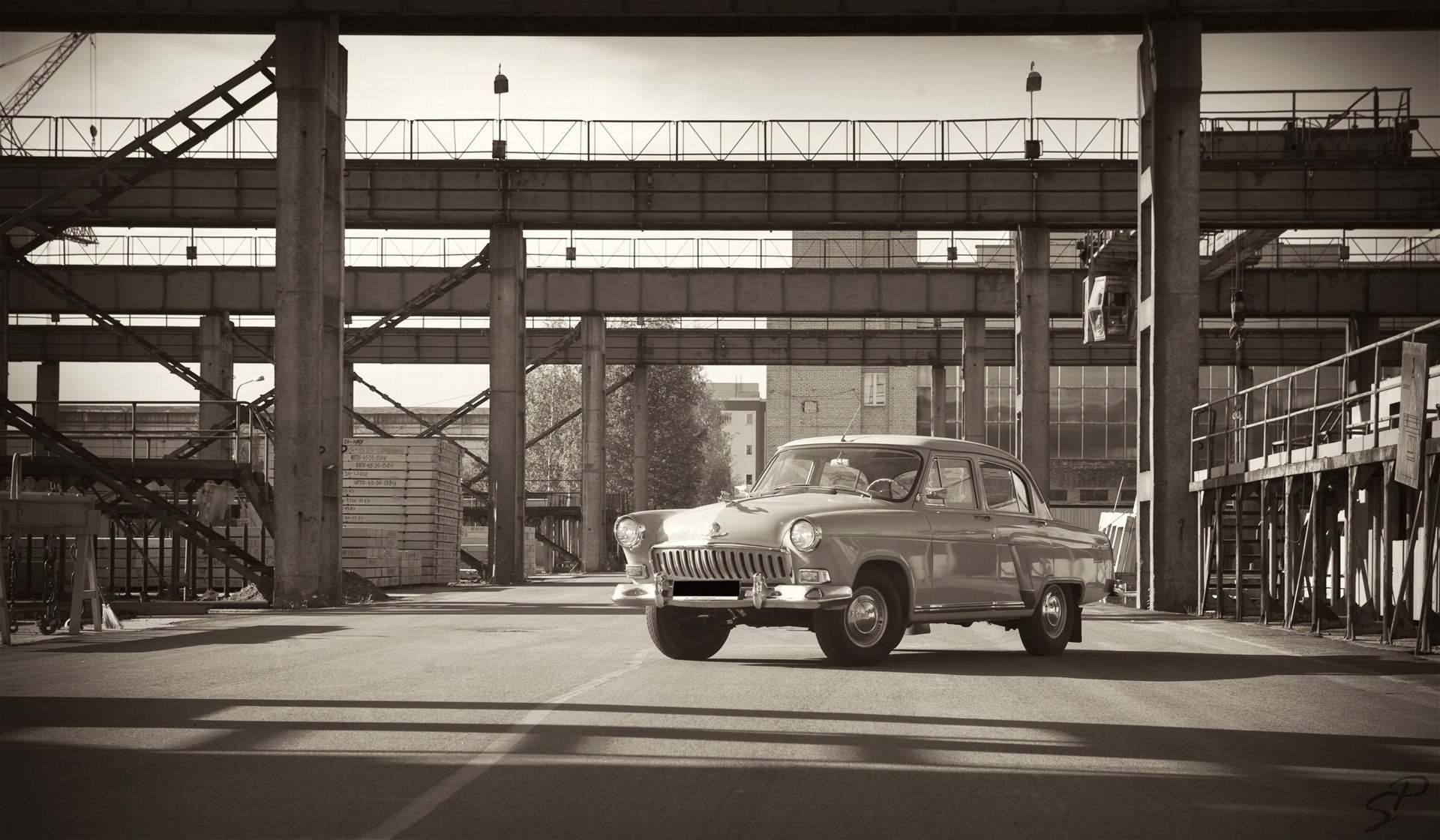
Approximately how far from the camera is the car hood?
10984 millimetres

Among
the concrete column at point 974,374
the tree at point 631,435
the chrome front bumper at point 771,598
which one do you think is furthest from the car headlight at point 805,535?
the tree at point 631,435

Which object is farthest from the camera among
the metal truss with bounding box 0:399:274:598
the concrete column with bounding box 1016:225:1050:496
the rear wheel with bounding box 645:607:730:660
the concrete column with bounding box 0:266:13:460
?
the concrete column with bounding box 0:266:13:460

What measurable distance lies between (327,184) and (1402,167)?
23628mm

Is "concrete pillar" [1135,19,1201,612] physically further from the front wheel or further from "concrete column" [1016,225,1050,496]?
"concrete column" [1016,225,1050,496]

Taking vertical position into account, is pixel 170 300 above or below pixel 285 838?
above

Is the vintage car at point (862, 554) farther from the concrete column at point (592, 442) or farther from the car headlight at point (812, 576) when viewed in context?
the concrete column at point (592, 442)

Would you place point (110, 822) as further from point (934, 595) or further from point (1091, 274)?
point (1091, 274)

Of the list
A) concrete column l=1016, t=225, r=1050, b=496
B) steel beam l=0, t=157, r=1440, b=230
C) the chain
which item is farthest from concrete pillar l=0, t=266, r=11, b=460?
concrete column l=1016, t=225, r=1050, b=496

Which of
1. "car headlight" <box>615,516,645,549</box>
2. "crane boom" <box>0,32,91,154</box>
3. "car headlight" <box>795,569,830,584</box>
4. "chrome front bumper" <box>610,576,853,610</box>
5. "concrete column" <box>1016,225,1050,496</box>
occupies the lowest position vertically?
"chrome front bumper" <box>610,576,853,610</box>

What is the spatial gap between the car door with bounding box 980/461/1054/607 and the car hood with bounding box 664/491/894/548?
140 centimetres

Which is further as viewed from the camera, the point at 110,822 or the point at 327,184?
the point at 327,184

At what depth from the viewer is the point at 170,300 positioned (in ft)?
141

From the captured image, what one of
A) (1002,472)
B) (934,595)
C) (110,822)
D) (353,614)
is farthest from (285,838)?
(353,614)

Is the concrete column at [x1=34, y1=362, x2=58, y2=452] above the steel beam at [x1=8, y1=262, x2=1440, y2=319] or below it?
below
